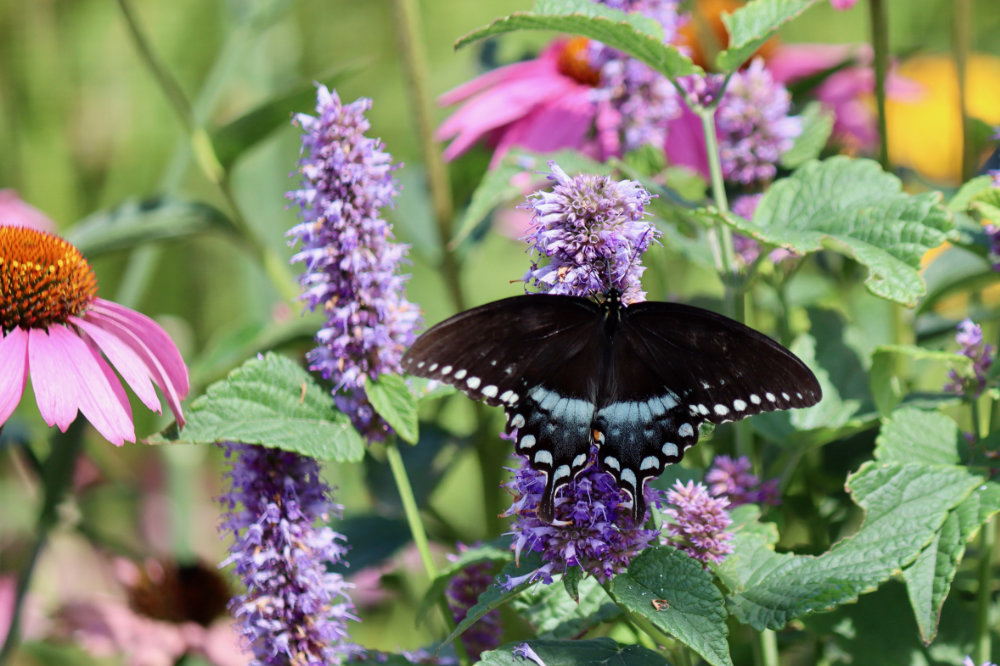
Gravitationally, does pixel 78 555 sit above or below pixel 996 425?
below

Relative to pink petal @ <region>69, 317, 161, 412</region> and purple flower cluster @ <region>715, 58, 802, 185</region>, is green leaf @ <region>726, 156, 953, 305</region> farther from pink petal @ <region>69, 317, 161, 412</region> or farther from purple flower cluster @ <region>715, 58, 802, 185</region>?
pink petal @ <region>69, 317, 161, 412</region>

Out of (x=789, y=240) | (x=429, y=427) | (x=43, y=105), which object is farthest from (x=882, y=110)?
(x=43, y=105)

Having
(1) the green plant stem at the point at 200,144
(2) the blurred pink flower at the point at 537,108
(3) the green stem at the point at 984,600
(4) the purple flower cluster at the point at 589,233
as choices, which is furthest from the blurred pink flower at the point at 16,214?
(3) the green stem at the point at 984,600

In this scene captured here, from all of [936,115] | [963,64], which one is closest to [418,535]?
[963,64]

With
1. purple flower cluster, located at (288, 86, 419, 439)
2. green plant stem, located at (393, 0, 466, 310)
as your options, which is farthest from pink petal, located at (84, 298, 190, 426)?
green plant stem, located at (393, 0, 466, 310)

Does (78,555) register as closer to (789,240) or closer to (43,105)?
(43,105)

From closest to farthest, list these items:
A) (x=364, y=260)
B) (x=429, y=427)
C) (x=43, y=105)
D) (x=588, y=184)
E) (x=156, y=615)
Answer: (x=588, y=184), (x=364, y=260), (x=429, y=427), (x=156, y=615), (x=43, y=105)

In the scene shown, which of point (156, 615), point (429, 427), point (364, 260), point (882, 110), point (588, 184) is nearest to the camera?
point (588, 184)

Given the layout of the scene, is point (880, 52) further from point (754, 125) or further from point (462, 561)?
point (462, 561)
